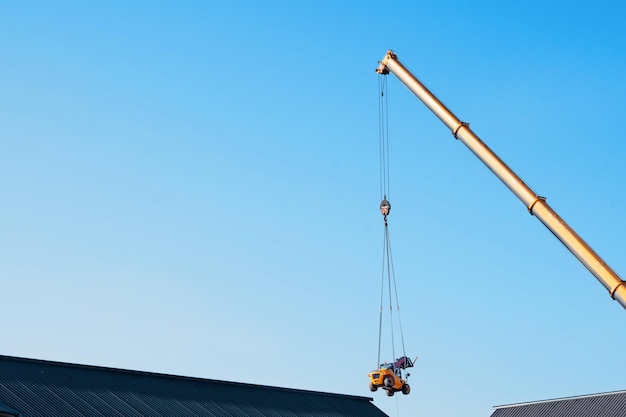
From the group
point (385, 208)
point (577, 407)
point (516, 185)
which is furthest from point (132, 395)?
point (577, 407)

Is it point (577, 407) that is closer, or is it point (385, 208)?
point (385, 208)

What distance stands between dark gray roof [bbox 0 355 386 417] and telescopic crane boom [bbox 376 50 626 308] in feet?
79.1

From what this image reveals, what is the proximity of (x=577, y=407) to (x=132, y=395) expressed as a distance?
37661mm

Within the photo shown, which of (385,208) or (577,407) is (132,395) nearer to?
(385,208)

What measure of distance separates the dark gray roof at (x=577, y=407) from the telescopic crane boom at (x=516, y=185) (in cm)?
3900

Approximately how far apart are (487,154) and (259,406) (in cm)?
2871

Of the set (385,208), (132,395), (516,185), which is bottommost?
(132,395)

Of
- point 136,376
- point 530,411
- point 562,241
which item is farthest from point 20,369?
point 530,411

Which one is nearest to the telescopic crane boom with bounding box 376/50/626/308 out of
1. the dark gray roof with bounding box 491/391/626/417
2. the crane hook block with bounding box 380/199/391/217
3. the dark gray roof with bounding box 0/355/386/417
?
the crane hook block with bounding box 380/199/391/217

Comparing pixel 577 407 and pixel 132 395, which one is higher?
pixel 577 407

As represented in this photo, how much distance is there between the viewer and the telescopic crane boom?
30172 millimetres

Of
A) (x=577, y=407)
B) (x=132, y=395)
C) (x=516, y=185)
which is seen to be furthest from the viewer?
(x=577, y=407)

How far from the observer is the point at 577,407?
69062 mm

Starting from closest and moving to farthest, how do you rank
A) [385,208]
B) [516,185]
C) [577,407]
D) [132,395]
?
[516,185] < [385,208] < [132,395] < [577,407]
